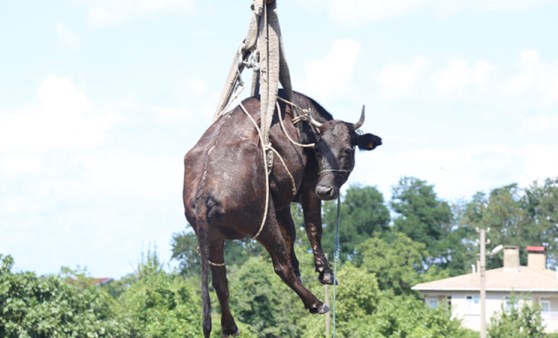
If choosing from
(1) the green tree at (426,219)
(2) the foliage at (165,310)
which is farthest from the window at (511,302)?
(1) the green tree at (426,219)

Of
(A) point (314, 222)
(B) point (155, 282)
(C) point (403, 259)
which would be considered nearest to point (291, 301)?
(B) point (155, 282)

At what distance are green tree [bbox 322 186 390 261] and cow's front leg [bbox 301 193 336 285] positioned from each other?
103 m

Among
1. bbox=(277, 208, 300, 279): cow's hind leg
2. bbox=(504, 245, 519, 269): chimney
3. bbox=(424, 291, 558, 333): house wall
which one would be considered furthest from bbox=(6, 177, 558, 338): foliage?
bbox=(504, 245, 519, 269): chimney

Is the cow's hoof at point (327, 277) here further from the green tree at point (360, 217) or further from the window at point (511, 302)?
the green tree at point (360, 217)

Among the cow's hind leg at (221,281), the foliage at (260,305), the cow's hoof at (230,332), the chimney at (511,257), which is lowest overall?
the cow's hoof at (230,332)

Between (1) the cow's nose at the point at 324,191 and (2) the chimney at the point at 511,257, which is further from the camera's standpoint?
(2) the chimney at the point at 511,257

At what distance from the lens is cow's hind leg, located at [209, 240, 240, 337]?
33.4ft

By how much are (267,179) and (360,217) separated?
10966cm

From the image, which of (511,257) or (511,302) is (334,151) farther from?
(511,257)

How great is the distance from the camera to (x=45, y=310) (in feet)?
122

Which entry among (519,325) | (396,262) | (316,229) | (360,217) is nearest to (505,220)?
(360,217)

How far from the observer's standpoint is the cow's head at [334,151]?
1032 cm

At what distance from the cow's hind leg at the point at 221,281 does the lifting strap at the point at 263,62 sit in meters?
1.19

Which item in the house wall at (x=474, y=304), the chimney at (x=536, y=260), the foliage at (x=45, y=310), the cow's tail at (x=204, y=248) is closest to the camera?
the cow's tail at (x=204, y=248)
